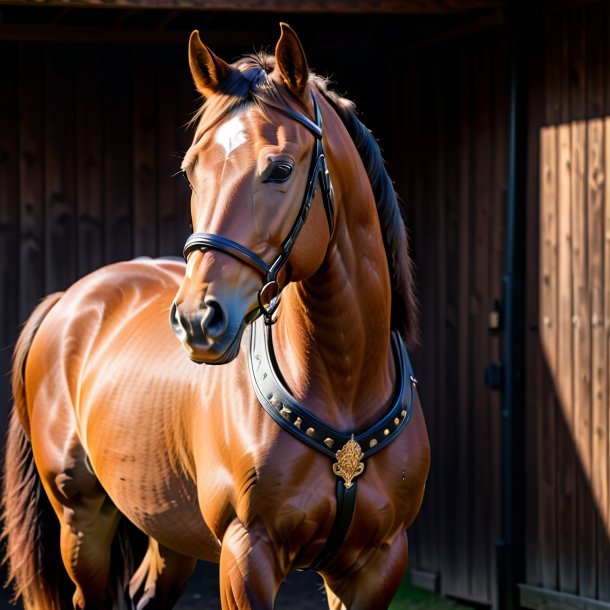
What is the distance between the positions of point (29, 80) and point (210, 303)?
4279mm

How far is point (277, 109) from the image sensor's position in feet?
10.3

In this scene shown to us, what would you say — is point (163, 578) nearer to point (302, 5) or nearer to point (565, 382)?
point (565, 382)

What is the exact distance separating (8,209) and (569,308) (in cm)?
307

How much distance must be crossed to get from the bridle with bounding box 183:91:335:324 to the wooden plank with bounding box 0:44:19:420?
381cm

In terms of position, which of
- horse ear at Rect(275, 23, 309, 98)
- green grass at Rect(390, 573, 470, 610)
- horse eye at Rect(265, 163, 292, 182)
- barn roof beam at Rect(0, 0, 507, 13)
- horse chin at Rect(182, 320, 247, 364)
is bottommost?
green grass at Rect(390, 573, 470, 610)

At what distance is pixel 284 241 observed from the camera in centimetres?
304

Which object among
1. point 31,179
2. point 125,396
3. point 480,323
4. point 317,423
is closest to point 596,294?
point 480,323

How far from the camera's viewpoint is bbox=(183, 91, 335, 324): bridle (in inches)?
115

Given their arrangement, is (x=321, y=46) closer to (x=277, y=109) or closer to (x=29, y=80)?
(x=29, y=80)

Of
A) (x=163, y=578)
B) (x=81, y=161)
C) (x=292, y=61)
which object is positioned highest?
(x=81, y=161)

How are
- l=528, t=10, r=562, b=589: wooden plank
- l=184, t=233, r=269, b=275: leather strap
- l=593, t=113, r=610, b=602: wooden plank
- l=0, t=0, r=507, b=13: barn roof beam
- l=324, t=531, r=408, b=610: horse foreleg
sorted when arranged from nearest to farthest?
l=184, t=233, r=269, b=275: leather strap
l=324, t=531, r=408, b=610: horse foreleg
l=0, t=0, r=507, b=13: barn roof beam
l=593, t=113, r=610, b=602: wooden plank
l=528, t=10, r=562, b=589: wooden plank

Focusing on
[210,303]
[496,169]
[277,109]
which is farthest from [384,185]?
[496,169]

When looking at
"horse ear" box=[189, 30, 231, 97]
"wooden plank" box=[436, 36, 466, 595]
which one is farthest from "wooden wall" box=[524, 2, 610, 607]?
"horse ear" box=[189, 30, 231, 97]

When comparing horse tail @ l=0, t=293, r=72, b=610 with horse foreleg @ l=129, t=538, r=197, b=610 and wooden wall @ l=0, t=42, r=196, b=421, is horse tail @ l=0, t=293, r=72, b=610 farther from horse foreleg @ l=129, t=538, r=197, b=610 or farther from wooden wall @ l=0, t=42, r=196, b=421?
wooden wall @ l=0, t=42, r=196, b=421
